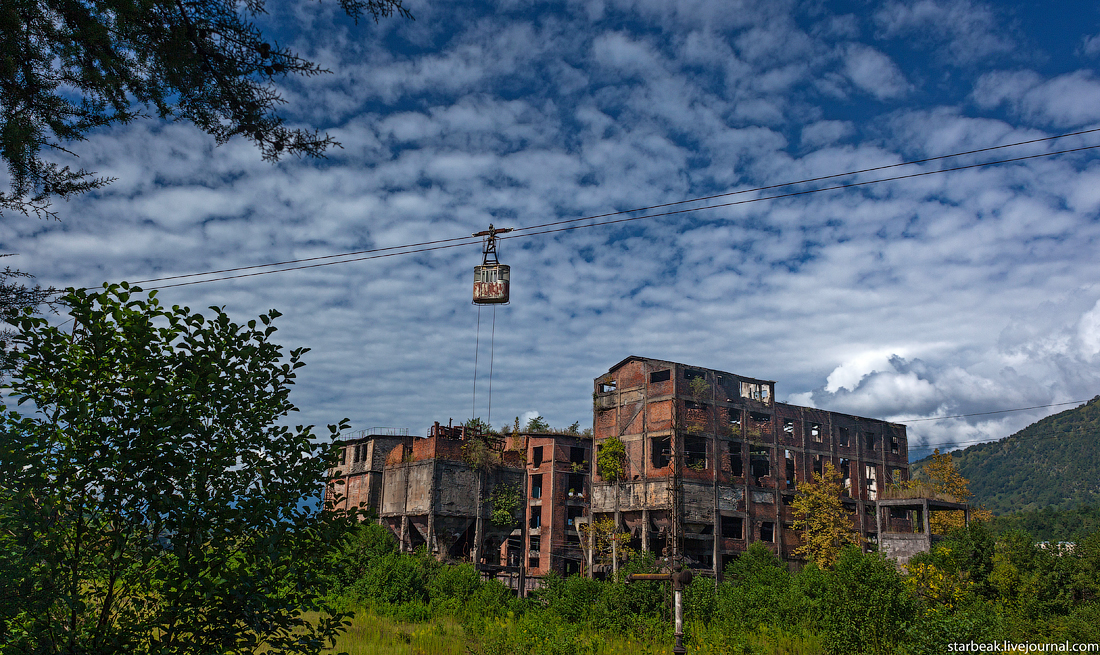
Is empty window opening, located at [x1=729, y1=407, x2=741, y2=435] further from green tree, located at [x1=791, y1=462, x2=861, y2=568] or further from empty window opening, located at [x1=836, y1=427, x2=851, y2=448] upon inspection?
empty window opening, located at [x1=836, y1=427, x2=851, y2=448]

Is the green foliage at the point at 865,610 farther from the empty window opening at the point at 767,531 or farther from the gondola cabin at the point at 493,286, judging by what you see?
the empty window opening at the point at 767,531

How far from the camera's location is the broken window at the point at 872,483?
5294cm

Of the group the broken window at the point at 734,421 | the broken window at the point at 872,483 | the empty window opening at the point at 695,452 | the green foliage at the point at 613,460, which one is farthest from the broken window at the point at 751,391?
the broken window at the point at 872,483

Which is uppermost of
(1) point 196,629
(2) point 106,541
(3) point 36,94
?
(3) point 36,94

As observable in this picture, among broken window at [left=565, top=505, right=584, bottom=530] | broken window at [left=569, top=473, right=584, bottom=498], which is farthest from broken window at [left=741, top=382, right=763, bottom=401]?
broken window at [left=565, top=505, right=584, bottom=530]

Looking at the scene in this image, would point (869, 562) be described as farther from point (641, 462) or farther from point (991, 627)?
point (641, 462)

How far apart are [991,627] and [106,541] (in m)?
20.1

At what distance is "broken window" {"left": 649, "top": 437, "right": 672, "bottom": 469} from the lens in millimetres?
43531

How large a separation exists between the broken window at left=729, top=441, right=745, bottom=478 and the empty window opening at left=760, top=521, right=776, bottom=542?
3570 millimetres

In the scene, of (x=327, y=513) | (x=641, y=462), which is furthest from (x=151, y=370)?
(x=641, y=462)

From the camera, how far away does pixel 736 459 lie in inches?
1831

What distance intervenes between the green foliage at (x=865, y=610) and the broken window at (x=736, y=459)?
25.1m

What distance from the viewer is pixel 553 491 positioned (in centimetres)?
4759

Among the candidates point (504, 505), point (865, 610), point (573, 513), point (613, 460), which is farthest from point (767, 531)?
point (865, 610)
